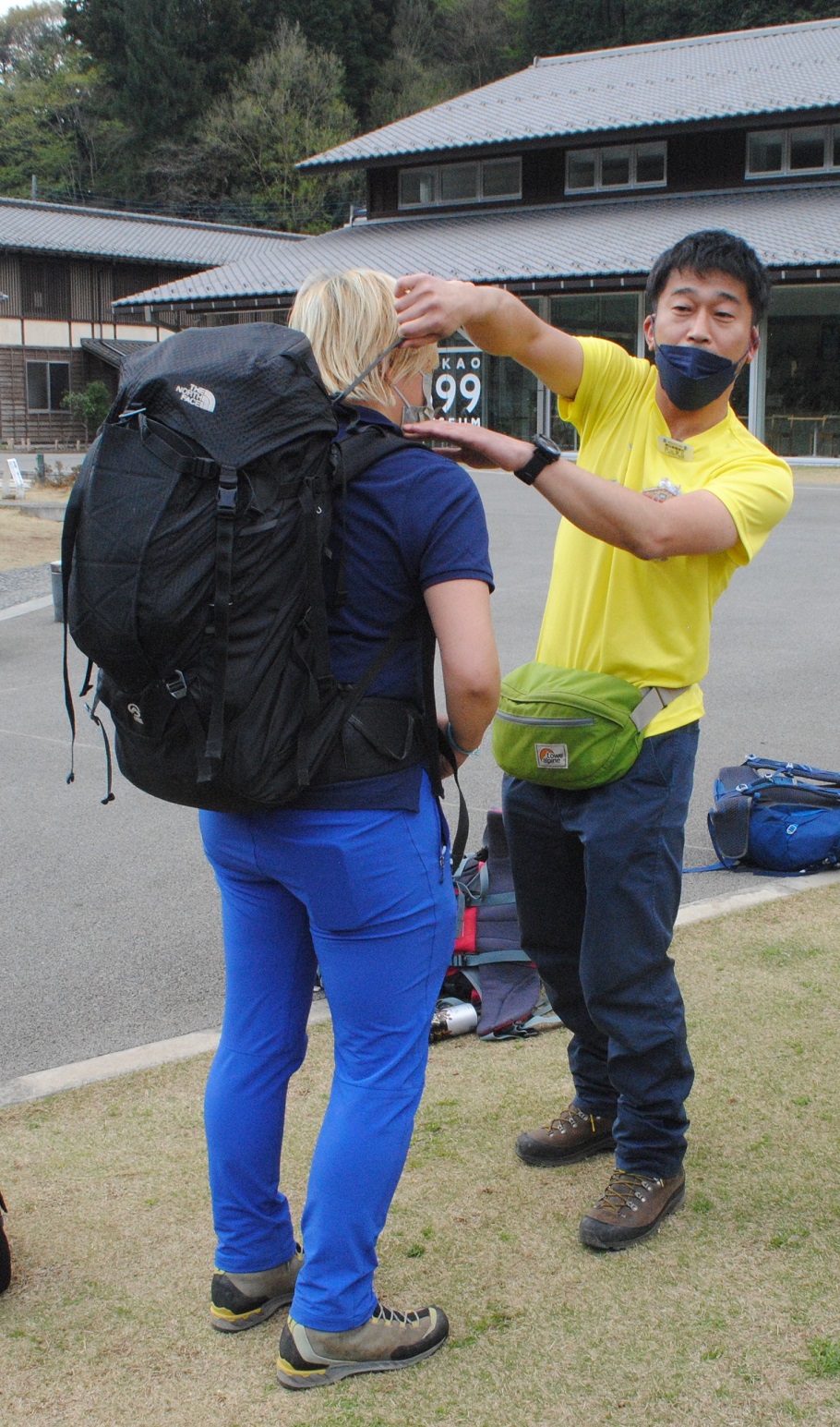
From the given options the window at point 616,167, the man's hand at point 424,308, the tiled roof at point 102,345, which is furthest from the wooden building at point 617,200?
the man's hand at point 424,308

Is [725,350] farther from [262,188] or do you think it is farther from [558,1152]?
[262,188]

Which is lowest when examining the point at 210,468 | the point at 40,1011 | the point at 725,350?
the point at 40,1011

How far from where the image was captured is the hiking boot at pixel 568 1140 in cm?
303

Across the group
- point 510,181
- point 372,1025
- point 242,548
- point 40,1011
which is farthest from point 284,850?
point 510,181

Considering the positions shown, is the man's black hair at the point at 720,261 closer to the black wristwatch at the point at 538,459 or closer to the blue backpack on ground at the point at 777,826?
the black wristwatch at the point at 538,459

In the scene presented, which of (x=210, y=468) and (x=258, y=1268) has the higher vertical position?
(x=210, y=468)

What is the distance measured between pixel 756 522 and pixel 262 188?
6065 centimetres

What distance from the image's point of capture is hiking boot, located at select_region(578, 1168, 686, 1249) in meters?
2.70

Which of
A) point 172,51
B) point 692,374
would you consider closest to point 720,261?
point 692,374

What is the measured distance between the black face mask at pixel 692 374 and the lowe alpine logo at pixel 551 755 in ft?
2.46

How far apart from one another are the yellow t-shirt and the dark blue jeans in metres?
0.17

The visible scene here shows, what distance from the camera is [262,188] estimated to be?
58.0 metres

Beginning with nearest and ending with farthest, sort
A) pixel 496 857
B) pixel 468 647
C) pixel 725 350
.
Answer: pixel 468 647 < pixel 725 350 < pixel 496 857

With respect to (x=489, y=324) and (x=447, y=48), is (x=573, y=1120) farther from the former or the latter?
(x=447, y=48)
